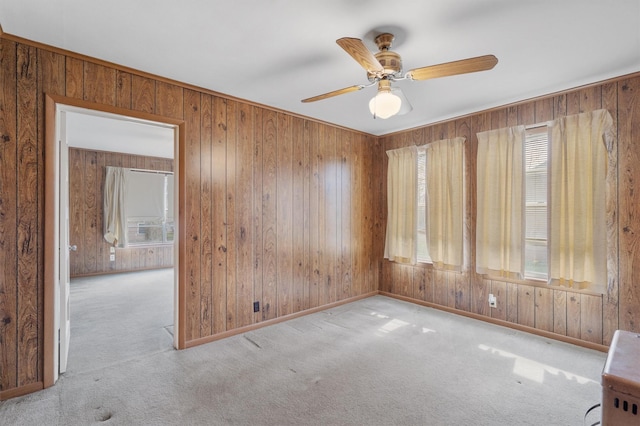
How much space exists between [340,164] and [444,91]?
170cm

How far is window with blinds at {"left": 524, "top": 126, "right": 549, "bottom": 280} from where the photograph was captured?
3238mm

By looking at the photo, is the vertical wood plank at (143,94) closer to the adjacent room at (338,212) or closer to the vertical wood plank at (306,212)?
the adjacent room at (338,212)

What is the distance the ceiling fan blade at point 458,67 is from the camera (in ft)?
5.79

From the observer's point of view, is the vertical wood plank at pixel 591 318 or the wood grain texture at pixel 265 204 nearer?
the wood grain texture at pixel 265 204

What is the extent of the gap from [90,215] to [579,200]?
766 cm

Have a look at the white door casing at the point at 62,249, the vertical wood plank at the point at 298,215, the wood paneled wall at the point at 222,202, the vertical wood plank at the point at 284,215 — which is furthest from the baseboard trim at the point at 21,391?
the vertical wood plank at the point at 298,215

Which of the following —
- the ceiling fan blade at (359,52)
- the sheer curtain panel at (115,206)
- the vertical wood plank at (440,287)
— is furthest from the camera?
the sheer curtain panel at (115,206)

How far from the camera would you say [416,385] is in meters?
2.35

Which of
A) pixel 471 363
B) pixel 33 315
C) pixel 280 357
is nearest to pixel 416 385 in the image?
pixel 471 363

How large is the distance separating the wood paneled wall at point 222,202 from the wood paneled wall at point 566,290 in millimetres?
1365


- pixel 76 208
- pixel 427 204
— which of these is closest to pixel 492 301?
pixel 427 204

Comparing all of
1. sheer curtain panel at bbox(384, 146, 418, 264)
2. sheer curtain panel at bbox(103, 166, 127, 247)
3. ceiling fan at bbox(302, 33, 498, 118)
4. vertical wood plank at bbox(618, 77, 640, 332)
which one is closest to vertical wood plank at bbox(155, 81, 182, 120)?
ceiling fan at bbox(302, 33, 498, 118)

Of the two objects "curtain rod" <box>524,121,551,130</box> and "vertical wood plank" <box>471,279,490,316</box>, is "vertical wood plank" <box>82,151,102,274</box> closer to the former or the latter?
"vertical wood plank" <box>471,279,490,316</box>

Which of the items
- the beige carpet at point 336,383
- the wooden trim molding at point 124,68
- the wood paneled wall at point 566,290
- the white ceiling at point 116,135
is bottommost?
the beige carpet at point 336,383
